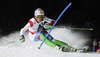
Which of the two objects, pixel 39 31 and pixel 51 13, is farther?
pixel 51 13

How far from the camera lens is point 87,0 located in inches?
239

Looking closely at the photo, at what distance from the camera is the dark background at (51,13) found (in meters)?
5.52

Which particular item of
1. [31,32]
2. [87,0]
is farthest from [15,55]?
[87,0]

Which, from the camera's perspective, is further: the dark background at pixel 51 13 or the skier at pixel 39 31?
the dark background at pixel 51 13

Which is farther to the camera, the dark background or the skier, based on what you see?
the dark background

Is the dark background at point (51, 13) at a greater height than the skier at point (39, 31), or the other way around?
the dark background at point (51, 13)

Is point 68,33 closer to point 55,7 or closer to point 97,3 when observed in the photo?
point 55,7

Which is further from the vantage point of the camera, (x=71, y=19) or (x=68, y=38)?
(x=71, y=19)

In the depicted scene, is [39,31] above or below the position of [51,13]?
below

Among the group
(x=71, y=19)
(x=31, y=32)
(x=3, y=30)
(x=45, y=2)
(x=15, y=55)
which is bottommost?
(x=15, y=55)

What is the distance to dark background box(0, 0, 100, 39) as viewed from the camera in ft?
18.1

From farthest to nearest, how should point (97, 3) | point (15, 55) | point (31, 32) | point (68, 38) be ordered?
point (97, 3)
point (68, 38)
point (31, 32)
point (15, 55)

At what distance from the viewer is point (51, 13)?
5625 millimetres

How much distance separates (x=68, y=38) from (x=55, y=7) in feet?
4.48
